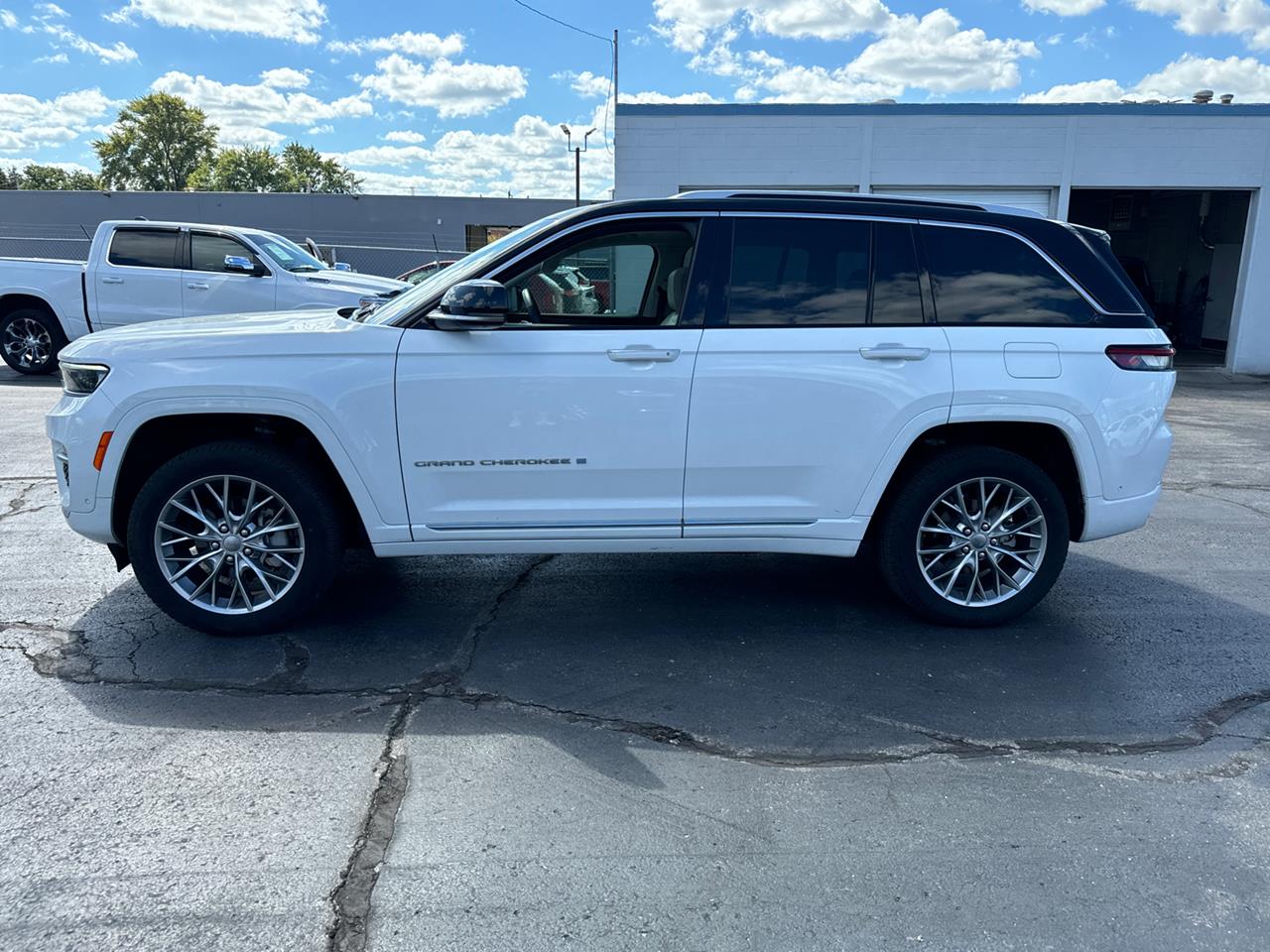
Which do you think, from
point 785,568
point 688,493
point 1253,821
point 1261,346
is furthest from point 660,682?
point 1261,346

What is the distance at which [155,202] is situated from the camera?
125 ft

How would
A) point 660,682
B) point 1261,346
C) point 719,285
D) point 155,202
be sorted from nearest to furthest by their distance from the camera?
point 660,682
point 719,285
point 1261,346
point 155,202

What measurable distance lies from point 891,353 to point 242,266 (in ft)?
32.1

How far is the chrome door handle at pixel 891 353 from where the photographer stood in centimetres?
436

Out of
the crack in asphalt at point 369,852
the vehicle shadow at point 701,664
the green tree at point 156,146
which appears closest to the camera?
the crack in asphalt at point 369,852

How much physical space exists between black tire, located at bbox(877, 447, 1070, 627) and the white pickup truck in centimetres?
881

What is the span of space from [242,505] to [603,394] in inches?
69.7

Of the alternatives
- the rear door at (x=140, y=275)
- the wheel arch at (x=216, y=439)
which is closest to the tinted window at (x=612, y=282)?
the wheel arch at (x=216, y=439)

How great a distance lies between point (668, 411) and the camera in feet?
14.0

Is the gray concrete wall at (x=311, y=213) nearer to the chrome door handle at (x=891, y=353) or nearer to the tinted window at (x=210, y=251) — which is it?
the tinted window at (x=210, y=251)

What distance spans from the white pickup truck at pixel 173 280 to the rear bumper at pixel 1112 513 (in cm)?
927

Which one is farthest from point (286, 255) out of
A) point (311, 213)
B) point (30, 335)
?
point (311, 213)

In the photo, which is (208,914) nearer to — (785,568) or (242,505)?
(242,505)

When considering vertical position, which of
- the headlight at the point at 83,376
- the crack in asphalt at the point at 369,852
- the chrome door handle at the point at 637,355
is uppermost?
the chrome door handle at the point at 637,355
